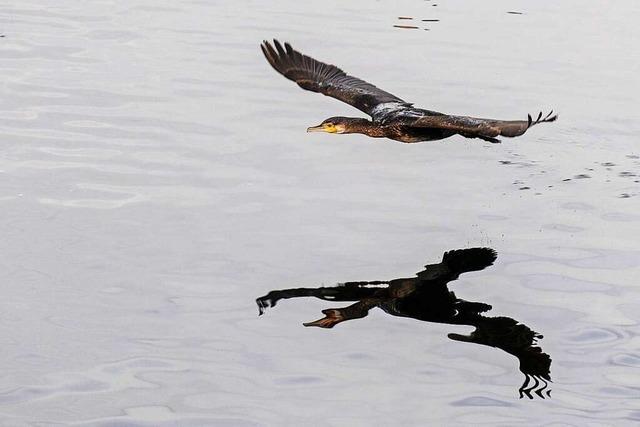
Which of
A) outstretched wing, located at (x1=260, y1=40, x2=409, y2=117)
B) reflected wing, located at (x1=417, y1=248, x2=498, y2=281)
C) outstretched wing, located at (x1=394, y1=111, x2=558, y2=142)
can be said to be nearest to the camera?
outstretched wing, located at (x1=394, y1=111, x2=558, y2=142)

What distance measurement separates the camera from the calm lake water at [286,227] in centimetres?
716

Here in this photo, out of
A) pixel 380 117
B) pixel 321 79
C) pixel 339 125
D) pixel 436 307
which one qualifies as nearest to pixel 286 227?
pixel 339 125

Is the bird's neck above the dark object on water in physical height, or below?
below

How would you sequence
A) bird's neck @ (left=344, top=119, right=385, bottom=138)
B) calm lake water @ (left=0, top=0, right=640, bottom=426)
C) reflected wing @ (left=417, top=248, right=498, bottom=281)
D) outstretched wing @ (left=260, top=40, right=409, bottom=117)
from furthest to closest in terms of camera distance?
1. outstretched wing @ (left=260, top=40, right=409, bottom=117)
2. bird's neck @ (left=344, top=119, right=385, bottom=138)
3. reflected wing @ (left=417, top=248, right=498, bottom=281)
4. calm lake water @ (left=0, top=0, right=640, bottom=426)

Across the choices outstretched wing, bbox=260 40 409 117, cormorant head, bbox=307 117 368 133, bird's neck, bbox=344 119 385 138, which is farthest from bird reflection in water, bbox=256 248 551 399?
outstretched wing, bbox=260 40 409 117

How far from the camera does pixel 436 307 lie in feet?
27.6

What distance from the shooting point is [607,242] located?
9.77m

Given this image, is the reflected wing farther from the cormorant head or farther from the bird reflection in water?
the cormorant head

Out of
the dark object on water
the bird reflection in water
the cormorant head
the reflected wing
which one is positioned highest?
the dark object on water

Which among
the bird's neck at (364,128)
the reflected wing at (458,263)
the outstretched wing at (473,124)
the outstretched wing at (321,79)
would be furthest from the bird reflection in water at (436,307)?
the outstretched wing at (321,79)

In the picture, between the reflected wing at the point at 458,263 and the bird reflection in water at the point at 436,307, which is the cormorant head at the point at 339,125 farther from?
the bird reflection in water at the point at 436,307

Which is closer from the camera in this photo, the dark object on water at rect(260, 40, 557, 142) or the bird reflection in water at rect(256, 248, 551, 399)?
the bird reflection in water at rect(256, 248, 551, 399)

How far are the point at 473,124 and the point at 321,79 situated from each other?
3.03 metres

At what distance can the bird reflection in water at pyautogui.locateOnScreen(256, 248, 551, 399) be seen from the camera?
7750 mm
